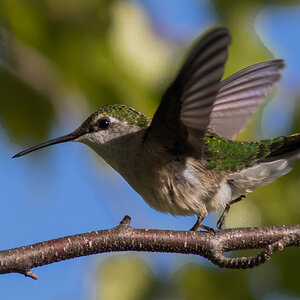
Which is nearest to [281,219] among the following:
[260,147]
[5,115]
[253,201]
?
[253,201]

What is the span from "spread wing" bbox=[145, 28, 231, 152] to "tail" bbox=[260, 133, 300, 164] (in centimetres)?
83

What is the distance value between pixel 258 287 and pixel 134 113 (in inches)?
59.7

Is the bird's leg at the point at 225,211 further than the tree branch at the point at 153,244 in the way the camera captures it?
Yes

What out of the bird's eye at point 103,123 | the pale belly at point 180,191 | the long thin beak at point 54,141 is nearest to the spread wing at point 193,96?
the pale belly at point 180,191

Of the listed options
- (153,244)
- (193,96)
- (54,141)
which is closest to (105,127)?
(54,141)

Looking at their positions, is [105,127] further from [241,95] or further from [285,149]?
[285,149]

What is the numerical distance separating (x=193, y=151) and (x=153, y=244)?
0.82 meters

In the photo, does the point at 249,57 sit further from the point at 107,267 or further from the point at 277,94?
the point at 107,267

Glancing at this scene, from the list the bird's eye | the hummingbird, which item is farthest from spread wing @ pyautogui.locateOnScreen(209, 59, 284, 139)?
the bird's eye

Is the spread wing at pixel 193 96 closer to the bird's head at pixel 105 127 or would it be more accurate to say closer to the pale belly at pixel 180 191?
the pale belly at pixel 180 191

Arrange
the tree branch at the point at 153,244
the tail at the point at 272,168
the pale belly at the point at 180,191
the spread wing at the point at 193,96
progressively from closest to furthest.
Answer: the spread wing at the point at 193,96
the tree branch at the point at 153,244
the pale belly at the point at 180,191
the tail at the point at 272,168

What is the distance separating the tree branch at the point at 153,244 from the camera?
3.41 m

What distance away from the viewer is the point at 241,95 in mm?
5113

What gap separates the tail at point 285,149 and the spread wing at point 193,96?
2.73 feet
